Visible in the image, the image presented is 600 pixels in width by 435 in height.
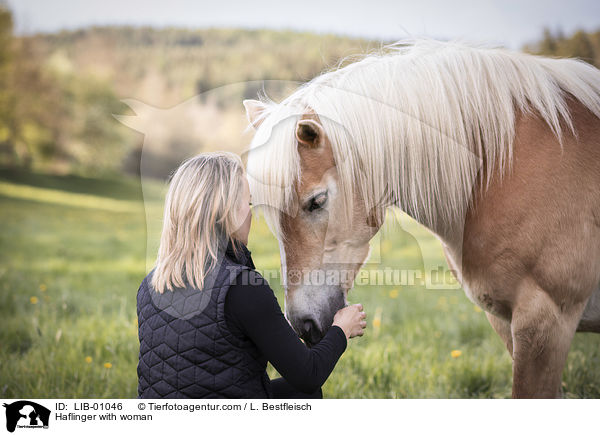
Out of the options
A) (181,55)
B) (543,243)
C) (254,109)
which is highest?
(181,55)

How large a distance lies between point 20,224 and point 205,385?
7764 mm

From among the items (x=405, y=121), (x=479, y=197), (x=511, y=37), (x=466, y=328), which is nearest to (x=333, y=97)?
(x=405, y=121)

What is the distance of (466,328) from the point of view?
3031mm

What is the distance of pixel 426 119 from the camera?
1.58m

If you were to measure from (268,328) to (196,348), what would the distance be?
0.22 metres

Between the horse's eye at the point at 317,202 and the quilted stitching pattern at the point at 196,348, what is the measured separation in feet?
1.17

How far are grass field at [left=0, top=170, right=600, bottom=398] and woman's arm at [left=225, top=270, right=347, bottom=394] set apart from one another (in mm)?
506

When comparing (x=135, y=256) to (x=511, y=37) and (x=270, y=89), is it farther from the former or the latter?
(x=511, y=37)

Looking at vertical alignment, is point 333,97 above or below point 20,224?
above

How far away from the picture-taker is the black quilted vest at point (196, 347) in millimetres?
1233

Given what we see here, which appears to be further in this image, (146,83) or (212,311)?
(146,83)

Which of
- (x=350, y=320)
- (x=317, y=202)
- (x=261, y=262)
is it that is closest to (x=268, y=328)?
(x=350, y=320)

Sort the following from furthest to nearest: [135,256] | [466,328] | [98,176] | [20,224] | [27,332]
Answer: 1. [98,176]
2. [20,224]
3. [135,256]
4. [466,328]
5. [27,332]

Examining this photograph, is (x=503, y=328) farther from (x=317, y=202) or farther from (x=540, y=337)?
(x=317, y=202)
